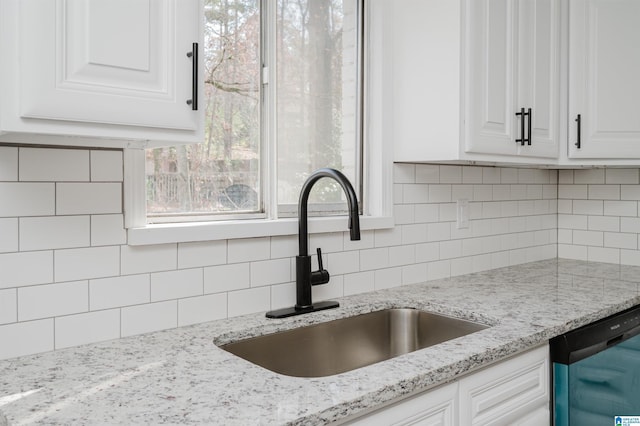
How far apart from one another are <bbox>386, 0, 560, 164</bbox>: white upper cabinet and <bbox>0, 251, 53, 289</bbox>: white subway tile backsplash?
1.31 m

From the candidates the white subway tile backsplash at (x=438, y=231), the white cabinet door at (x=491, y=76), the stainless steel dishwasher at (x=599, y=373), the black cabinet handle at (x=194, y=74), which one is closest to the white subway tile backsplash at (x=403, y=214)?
the white subway tile backsplash at (x=438, y=231)

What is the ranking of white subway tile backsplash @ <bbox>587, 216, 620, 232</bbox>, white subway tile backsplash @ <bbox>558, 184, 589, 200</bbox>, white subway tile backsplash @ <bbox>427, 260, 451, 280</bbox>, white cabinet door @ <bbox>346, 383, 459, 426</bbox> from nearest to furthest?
white cabinet door @ <bbox>346, 383, 459, 426</bbox>
white subway tile backsplash @ <bbox>427, 260, 451, 280</bbox>
white subway tile backsplash @ <bbox>587, 216, 620, 232</bbox>
white subway tile backsplash @ <bbox>558, 184, 589, 200</bbox>

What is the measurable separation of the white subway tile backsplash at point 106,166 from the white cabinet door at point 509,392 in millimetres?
1010

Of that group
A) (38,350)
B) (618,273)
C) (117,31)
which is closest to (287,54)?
(117,31)

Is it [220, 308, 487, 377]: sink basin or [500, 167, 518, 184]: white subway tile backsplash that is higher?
[500, 167, 518, 184]: white subway tile backsplash

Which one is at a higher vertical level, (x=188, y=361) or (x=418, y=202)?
(x=418, y=202)

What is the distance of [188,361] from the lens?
4.00ft

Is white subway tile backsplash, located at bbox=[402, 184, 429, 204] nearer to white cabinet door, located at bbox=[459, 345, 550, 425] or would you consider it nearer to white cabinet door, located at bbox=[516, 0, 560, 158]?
white cabinet door, located at bbox=[516, 0, 560, 158]

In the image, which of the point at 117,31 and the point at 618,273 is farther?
the point at 618,273

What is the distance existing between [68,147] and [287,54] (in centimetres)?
85

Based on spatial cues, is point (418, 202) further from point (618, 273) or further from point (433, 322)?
point (618, 273)

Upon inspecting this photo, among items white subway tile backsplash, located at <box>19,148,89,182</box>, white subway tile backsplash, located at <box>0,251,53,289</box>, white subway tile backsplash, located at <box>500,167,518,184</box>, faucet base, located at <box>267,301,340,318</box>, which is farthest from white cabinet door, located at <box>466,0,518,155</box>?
white subway tile backsplash, located at <box>0,251,53,289</box>

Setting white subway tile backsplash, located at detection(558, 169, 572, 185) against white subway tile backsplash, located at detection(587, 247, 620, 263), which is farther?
white subway tile backsplash, located at detection(558, 169, 572, 185)

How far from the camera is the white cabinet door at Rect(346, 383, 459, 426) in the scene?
3.62 feet
